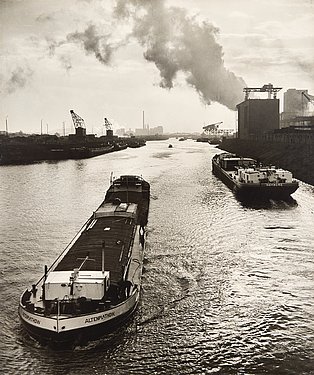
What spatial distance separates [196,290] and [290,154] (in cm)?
5413

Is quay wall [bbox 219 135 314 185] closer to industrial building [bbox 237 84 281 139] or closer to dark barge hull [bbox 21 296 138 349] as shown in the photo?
industrial building [bbox 237 84 281 139]

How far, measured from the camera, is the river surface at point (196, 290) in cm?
1602

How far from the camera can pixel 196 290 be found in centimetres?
2233

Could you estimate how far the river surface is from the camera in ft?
52.5

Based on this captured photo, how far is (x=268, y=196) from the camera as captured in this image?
48250mm

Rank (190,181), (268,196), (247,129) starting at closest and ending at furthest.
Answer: (268,196) < (190,181) < (247,129)

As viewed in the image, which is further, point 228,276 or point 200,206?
point 200,206

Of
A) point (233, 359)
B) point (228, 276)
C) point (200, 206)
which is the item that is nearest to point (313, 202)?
point (200, 206)

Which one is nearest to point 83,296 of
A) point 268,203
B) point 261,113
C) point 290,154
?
point 268,203

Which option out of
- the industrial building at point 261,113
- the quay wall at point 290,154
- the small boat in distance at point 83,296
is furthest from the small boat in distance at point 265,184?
the industrial building at point 261,113

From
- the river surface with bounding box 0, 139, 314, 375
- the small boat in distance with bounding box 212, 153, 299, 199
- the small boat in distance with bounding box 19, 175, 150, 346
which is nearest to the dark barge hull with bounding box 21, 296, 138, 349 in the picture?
the small boat in distance with bounding box 19, 175, 150, 346

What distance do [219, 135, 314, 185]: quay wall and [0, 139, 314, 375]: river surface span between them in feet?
59.0

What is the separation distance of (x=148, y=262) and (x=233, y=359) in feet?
35.3

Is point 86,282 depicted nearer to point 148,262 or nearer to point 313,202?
point 148,262
